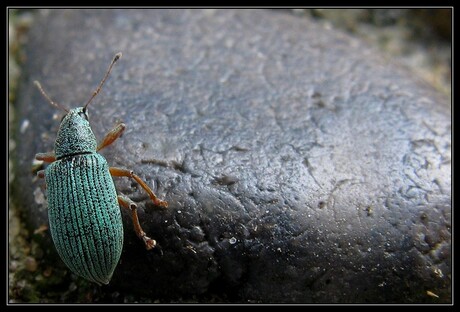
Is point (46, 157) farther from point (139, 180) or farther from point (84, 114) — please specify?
point (139, 180)

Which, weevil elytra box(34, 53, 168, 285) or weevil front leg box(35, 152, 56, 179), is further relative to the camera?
weevil front leg box(35, 152, 56, 179)

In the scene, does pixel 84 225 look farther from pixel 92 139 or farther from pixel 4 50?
pixel 4 50

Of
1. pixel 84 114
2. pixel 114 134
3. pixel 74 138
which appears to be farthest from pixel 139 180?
pixel 84 114

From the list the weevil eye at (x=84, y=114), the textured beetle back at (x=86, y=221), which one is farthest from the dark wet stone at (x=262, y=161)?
the textured beetle back at (x=86, y=221)

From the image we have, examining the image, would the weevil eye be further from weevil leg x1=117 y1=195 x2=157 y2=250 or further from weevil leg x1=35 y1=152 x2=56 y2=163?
weevil leg x1=117 y1=195 x2=157 y2=250

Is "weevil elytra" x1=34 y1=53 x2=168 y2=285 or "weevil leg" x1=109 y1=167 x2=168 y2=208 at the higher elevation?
"weevil leg" x1=109 y1=167 x2=168 y2=208

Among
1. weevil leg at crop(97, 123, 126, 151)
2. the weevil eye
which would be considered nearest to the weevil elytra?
weevil leg at crop(97, 123, 126, 151)
